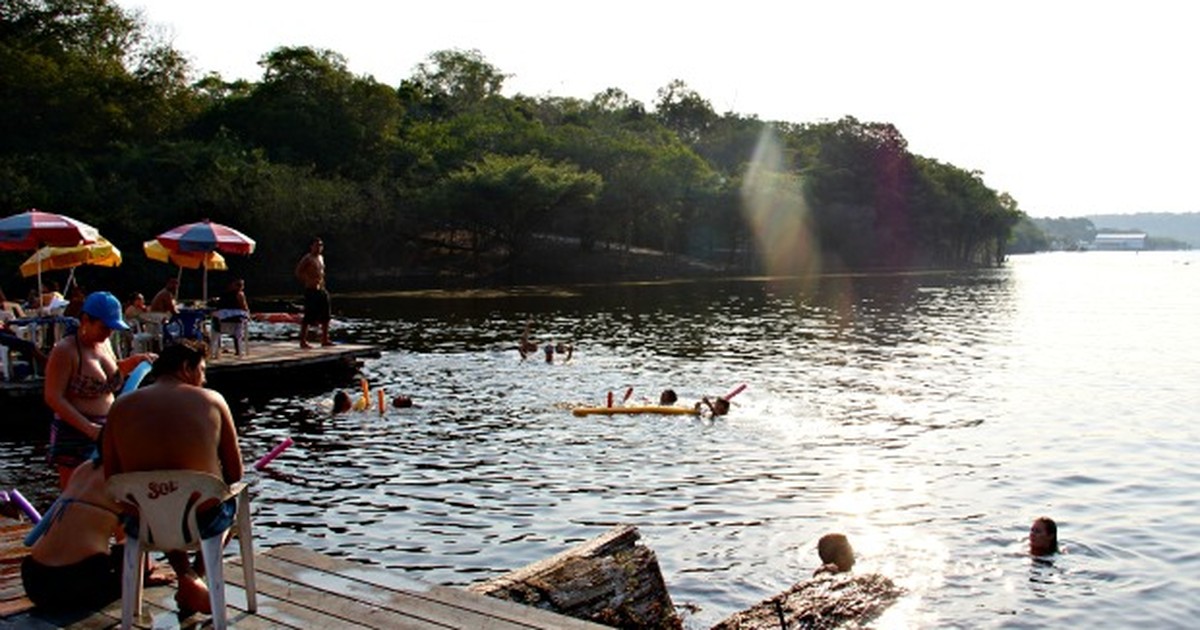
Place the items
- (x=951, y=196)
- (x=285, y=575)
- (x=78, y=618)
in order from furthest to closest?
1. (x=951, y=196)
2. (x=285, y=575)
3. (x=78, y=618)

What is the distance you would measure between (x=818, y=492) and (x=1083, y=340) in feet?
102

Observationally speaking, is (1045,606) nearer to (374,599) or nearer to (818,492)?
(818,492)

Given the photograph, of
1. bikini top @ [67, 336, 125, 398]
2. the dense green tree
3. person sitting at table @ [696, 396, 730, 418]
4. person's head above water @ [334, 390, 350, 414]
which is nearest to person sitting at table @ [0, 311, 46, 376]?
person's head above water @ [334, 390, 350, 414]

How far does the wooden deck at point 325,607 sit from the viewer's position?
739 cm

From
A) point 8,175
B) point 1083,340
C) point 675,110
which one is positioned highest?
point 675,110

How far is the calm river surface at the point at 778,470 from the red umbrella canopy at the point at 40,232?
4.64 m

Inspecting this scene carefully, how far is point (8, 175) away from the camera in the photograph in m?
63.6

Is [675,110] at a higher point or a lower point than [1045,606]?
higher

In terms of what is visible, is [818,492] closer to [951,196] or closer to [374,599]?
[374,599]

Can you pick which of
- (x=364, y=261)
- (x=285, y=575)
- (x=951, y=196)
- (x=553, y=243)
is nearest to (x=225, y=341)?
(x=285, y=575)

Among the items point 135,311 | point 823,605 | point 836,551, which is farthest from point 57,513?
point 135,311

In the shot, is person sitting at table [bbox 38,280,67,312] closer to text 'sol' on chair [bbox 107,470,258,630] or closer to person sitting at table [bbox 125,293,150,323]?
person sitting at table [bbox 125,293,150,323]

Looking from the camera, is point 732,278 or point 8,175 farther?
point 732,278

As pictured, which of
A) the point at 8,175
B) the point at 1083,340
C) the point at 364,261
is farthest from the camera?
the point at 364,261
